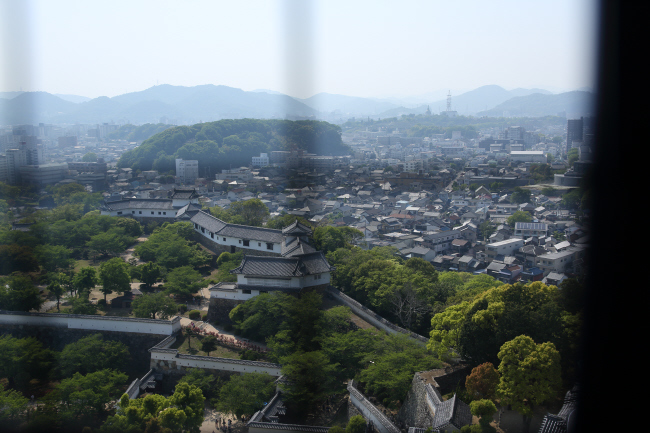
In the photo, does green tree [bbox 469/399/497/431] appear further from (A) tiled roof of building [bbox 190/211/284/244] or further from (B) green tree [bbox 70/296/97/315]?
(B) green tree [bbox 70/296/97/315]

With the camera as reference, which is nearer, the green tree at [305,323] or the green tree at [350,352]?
the green tree at [350,352]

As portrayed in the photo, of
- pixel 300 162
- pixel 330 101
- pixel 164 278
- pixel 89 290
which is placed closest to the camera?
pixel 89 290

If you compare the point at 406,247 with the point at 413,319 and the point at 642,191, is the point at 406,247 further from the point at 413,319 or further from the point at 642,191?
the point at 642,191

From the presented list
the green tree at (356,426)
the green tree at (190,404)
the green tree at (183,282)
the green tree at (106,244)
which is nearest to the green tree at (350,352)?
the green tree at (356,426)

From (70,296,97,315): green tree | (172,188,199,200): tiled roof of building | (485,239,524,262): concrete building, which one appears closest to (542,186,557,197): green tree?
(485,239,524,262): concrete building

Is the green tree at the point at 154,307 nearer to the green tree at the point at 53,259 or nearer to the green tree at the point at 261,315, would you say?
the green tree at the point at 261,315

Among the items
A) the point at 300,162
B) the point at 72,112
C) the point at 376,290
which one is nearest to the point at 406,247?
the point at 376,290
